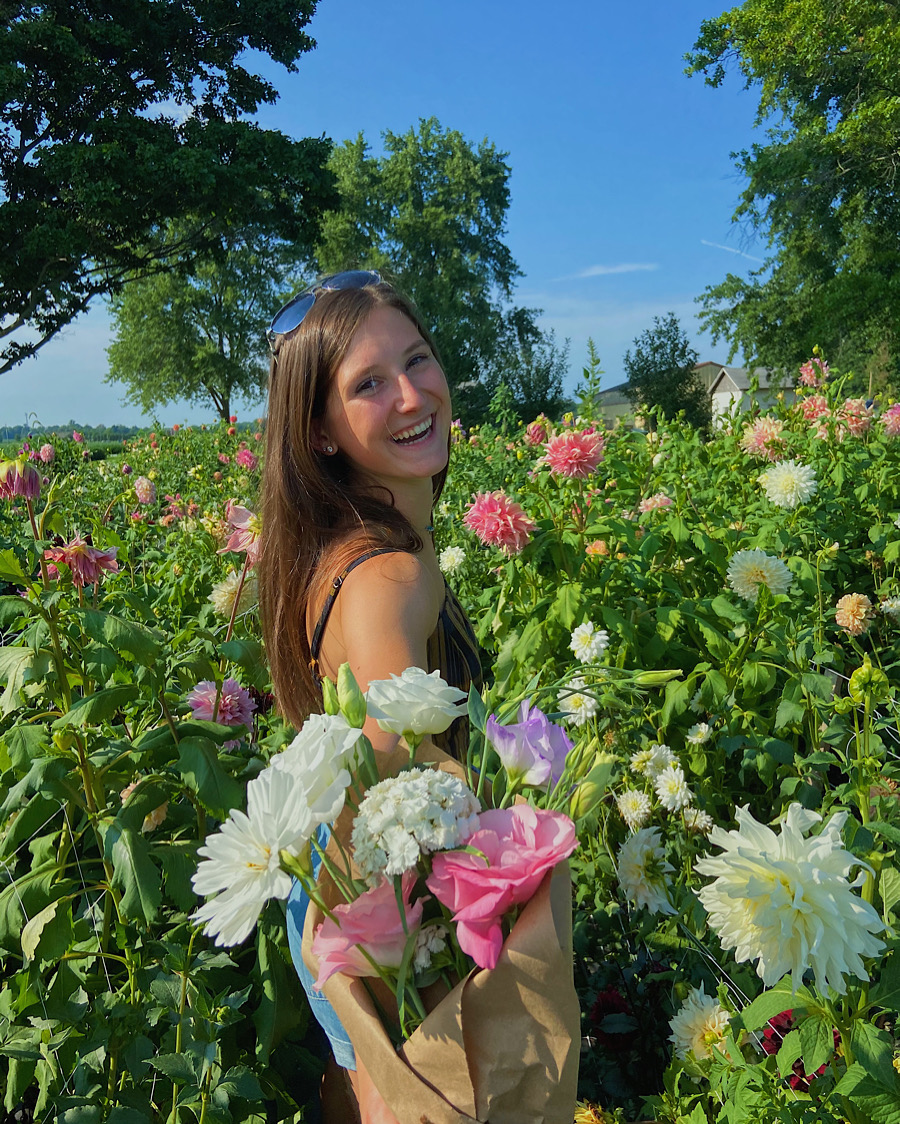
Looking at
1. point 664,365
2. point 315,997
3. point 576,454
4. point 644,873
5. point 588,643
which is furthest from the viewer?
point 664,365

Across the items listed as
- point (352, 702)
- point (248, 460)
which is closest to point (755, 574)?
point (352, 702)

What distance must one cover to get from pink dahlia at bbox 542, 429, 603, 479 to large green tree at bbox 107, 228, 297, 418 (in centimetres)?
3236

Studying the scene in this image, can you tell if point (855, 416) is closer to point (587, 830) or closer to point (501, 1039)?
point (587, 830)

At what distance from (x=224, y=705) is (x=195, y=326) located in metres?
35.0

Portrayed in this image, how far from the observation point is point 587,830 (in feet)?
6.31

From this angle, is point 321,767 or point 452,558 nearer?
point 321,767

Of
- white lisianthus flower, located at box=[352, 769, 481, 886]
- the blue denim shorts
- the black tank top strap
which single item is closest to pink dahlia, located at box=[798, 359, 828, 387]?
the black tank top strap

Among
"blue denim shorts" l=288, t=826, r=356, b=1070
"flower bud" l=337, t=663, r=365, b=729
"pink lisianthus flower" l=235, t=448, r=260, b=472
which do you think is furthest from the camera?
"pink lisianthus flower" l=235, t=448, r=260, b=472

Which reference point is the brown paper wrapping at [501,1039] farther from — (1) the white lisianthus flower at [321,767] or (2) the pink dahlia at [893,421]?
(2) the pink dahlia at [893,421]

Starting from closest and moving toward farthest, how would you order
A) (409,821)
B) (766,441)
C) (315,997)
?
(409,821)
(315,997)
(766,441)

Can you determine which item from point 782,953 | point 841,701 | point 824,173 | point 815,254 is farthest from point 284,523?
Answer: point 815,254

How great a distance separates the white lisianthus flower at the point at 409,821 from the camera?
0.61m

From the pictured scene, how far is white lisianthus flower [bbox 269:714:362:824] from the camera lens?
630 millimetres

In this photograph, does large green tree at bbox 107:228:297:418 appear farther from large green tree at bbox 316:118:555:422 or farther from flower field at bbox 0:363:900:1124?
flower field at bbox 0:363:900:1124
